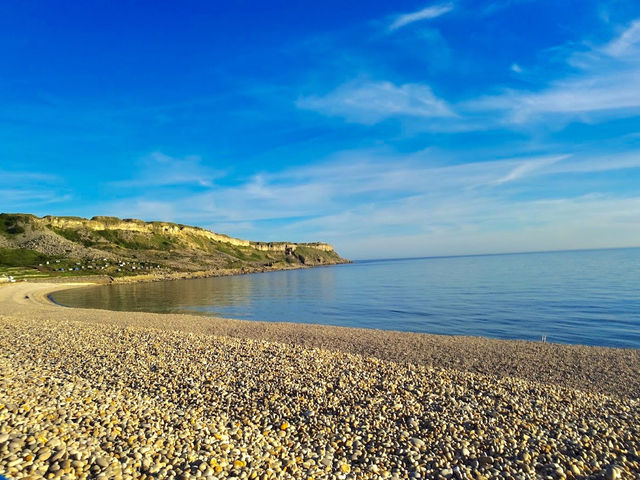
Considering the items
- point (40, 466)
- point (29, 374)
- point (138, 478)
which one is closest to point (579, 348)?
point (138, 478)

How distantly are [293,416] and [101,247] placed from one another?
150897 millimetres

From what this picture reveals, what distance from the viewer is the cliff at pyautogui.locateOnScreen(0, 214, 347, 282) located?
10288 cm

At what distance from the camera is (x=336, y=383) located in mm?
11641

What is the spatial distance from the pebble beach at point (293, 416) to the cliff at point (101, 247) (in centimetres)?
9548

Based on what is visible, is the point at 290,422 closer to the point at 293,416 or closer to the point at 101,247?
the point at 293,416

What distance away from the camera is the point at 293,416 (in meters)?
9.38

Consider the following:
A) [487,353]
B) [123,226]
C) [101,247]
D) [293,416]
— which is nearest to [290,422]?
[293,416]

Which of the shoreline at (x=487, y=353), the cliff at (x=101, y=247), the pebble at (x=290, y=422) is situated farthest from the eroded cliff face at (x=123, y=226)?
the pebble at (x=290, y=422)

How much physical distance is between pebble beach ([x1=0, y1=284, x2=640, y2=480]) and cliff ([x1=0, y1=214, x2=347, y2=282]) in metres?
95.5

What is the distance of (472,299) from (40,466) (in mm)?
→ 42504

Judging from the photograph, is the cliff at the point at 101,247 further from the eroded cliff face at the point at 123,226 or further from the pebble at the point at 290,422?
the pebble at the point at 290,422

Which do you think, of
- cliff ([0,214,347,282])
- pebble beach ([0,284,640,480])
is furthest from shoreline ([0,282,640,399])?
Result: cliff ([0,214,347,282])

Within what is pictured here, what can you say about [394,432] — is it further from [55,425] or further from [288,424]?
[55,425]

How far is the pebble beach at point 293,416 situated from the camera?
6.78m
